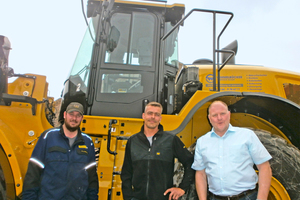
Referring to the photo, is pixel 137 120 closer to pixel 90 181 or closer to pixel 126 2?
pixel 90 181

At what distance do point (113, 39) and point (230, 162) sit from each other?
2048 mm

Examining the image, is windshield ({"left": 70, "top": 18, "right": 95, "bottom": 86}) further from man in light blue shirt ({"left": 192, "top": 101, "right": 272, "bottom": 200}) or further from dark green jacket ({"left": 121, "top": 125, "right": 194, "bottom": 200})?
man in light blue shirt ({"left": 192, "top": 101, "right": 272, "bottom": 200})

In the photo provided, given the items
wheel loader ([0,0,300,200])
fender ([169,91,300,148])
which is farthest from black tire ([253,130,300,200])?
fender ([169,91,300,148])

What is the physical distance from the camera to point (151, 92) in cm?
283

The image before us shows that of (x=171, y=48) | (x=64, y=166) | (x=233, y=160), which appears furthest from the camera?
(x=171, y=48)

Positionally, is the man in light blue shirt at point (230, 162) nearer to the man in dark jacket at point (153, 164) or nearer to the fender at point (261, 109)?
the man in dark jacket at point (153, 164)

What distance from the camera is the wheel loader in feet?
7.68

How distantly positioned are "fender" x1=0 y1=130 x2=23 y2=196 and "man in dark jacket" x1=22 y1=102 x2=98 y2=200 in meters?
0.50

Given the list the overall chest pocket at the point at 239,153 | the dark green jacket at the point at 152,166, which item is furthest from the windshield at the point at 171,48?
the overall chest pocket at the point at 239,153

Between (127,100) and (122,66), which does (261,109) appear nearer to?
(127,100)

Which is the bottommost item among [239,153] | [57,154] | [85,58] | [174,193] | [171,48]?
[174,193]

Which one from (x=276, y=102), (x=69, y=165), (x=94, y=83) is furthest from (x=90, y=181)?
(x=276, y=102)

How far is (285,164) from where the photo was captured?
224 cm

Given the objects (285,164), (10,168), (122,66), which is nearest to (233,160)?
(285,164)
